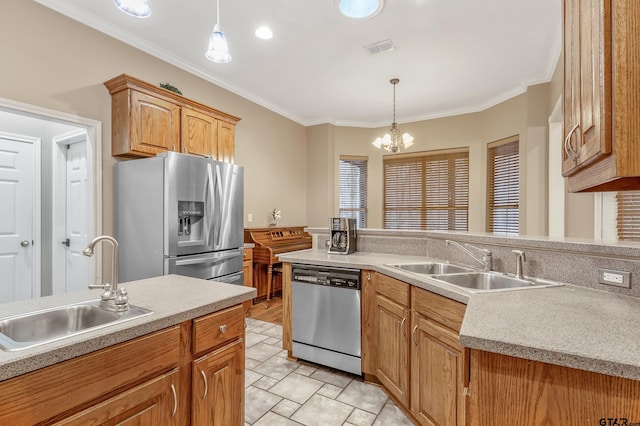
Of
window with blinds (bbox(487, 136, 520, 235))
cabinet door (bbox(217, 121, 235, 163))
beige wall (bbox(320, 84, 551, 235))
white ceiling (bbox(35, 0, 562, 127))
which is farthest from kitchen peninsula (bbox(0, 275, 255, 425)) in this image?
window with blinds (bbox(487, 136, 520, 235))

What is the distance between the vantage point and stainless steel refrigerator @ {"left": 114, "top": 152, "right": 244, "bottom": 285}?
266cm

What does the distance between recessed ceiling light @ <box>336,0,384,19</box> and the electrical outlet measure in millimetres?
2505

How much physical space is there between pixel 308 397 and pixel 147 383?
1.35 m

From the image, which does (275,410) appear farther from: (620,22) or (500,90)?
(500,90)

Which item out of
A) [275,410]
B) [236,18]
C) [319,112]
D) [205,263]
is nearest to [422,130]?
[319,112]

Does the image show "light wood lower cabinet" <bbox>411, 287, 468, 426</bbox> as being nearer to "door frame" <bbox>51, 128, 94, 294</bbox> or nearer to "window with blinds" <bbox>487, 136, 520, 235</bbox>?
Result: "window with blinds" <bbox>487, 136, 520, 235</bbox>

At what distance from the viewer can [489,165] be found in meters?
5.05

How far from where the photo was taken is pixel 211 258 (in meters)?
3.03

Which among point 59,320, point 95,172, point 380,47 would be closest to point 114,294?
point 59,320

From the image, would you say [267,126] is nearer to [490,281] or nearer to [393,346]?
[393,346]

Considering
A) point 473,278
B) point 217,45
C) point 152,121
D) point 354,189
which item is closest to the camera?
point 217,45

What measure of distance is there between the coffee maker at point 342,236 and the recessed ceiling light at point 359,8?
1856mm

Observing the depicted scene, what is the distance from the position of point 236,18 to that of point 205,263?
2.29m

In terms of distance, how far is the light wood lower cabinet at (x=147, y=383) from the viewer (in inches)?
32.9
